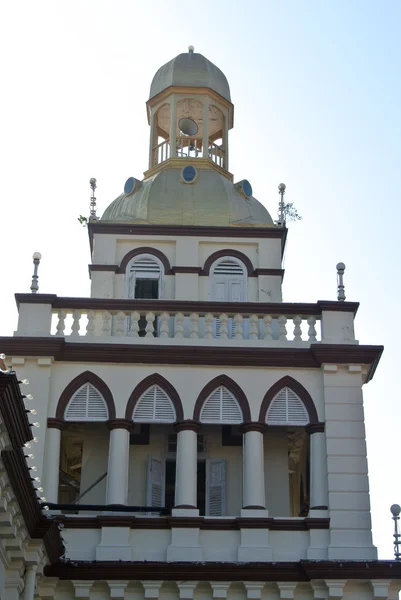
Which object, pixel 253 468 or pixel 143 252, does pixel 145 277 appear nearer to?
Result: pixel 143 252

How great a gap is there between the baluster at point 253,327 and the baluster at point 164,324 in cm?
167

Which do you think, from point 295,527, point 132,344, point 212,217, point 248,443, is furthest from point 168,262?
point 295,527

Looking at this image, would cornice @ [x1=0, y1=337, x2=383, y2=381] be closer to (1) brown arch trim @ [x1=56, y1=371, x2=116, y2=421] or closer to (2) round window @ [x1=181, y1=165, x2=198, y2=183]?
(1) brown arch trim @ [x1=56, y1=371, x2=116, y2=421]

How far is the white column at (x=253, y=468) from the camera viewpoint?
23.8 metres

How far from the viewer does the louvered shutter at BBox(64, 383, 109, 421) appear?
24375 millimetres

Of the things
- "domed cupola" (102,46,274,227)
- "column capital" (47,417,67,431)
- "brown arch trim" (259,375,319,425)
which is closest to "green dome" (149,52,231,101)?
"domed cupola" (102,46,274,227)

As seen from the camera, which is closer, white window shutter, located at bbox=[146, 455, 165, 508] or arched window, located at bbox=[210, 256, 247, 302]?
white window shutter, located at bbox=[146, 455, 165, 508]

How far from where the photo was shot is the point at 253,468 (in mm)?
24000

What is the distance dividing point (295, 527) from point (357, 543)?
1186 mm

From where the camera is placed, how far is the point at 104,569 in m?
22.8

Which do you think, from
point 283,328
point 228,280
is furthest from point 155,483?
point 228,280

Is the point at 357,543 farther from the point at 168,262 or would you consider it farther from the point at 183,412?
the point at 168,262

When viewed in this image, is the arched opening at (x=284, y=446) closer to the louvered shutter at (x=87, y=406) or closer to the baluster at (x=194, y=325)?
the baluster at (x=194, y=325)

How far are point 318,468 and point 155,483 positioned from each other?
338cm
